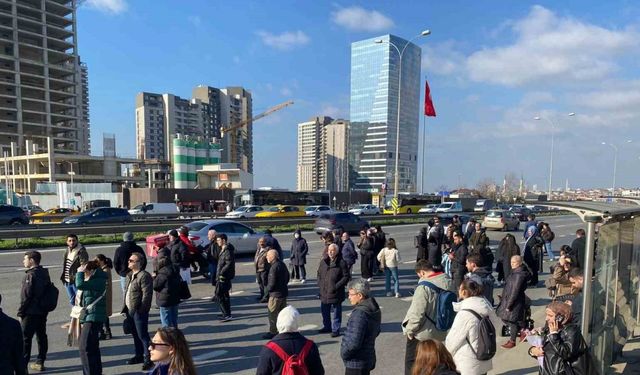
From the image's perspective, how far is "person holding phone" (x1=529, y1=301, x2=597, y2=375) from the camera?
3.63 meters

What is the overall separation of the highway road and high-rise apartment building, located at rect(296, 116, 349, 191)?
140795mm

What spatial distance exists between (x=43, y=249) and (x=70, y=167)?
7356cm

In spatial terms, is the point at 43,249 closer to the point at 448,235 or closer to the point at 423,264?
the point at 448,235

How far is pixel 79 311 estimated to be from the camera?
5.25 metres

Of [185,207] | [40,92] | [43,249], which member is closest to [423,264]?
[43,249]

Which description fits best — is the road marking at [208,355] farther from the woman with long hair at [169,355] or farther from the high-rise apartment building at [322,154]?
the high-rise apartment building at [322,154]

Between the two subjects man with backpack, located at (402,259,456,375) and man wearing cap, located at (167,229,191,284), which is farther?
man wearing cap, located at (167,229,191,284)

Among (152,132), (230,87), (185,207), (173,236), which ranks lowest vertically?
(185,207)

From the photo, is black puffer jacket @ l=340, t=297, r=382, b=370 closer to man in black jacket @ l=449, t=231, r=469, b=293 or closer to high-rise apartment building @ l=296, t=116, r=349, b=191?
man in black jacket @ l=449, t=231, r=469, b=293

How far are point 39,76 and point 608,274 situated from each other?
10070 cm

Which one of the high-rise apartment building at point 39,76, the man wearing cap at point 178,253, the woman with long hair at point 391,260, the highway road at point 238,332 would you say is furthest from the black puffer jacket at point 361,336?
the high-rise apartment building at point 39,76

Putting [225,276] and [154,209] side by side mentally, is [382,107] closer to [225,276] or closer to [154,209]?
[154,209]

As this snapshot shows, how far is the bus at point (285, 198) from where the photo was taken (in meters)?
45.9

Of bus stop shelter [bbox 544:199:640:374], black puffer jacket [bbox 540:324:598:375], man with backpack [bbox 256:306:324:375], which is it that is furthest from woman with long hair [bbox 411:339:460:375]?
bus stop shelter [bbox 544:199:640:374]
